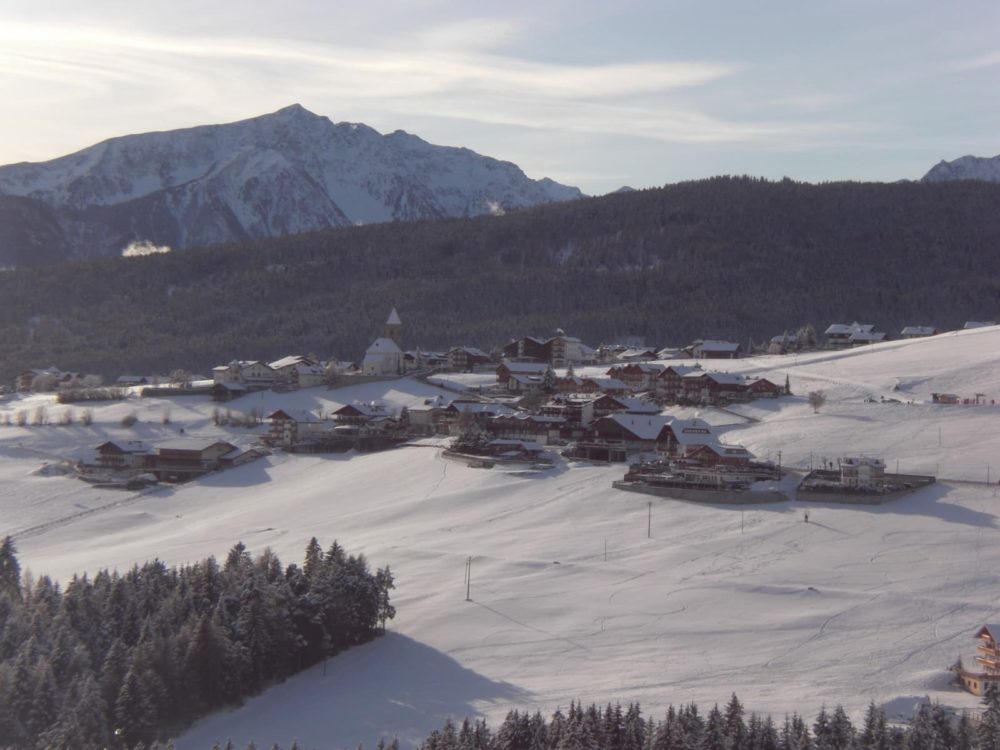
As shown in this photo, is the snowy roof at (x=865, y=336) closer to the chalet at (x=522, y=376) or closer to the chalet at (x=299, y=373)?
the chalet at (x=522, y=376)

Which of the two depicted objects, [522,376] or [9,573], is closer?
[9,573]

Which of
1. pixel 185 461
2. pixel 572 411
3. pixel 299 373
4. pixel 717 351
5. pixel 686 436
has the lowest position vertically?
pixel 185 461

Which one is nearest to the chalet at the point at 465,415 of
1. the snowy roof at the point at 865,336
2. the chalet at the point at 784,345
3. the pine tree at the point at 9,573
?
the pine tree at the point at 9,573

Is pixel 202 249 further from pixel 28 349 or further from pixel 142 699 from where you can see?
pixel 142 699

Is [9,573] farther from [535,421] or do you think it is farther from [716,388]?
[716,388]

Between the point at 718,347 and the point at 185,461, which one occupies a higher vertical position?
the point at 718,347

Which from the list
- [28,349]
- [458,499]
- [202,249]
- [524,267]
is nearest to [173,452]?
[458,499]

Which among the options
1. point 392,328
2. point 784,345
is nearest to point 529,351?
point 392,328
